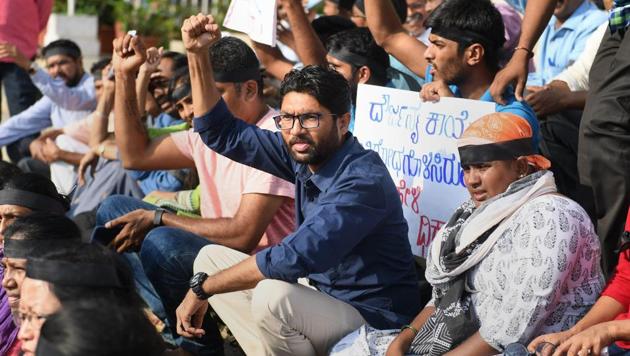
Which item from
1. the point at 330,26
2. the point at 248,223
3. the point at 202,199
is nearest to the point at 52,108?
the point at 330,26

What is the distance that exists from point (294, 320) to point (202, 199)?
1.70 m

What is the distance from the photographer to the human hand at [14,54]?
358 inches

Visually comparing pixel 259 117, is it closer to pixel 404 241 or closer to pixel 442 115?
pixel 442 115

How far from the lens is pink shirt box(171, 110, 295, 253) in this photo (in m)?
5.50

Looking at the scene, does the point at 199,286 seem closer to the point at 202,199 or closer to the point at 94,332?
the point at 202,199


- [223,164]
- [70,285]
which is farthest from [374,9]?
[70,285]

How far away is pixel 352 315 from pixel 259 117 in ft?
5.48

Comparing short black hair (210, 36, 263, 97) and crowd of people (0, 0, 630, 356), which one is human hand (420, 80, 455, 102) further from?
short black hair (210, 36, 263, 97)

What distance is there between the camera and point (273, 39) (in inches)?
241

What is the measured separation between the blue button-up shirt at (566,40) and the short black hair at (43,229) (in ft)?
9.83

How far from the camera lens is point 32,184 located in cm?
521

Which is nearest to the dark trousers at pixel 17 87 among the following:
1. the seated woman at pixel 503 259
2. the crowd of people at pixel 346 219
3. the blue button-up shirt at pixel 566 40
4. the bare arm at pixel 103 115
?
the bare arm at pixel 103 115

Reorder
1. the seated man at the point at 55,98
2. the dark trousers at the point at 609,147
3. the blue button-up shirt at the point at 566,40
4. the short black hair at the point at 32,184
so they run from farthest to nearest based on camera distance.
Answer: the seated man at the point at 55,98 < the blue button-up shirt at the point at 566,40 < the short black hair at the point at 32,184 < the dark trousers at the point at 609,147

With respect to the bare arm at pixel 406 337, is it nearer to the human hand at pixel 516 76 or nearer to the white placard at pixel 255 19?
the human hand at pixel 516 76
